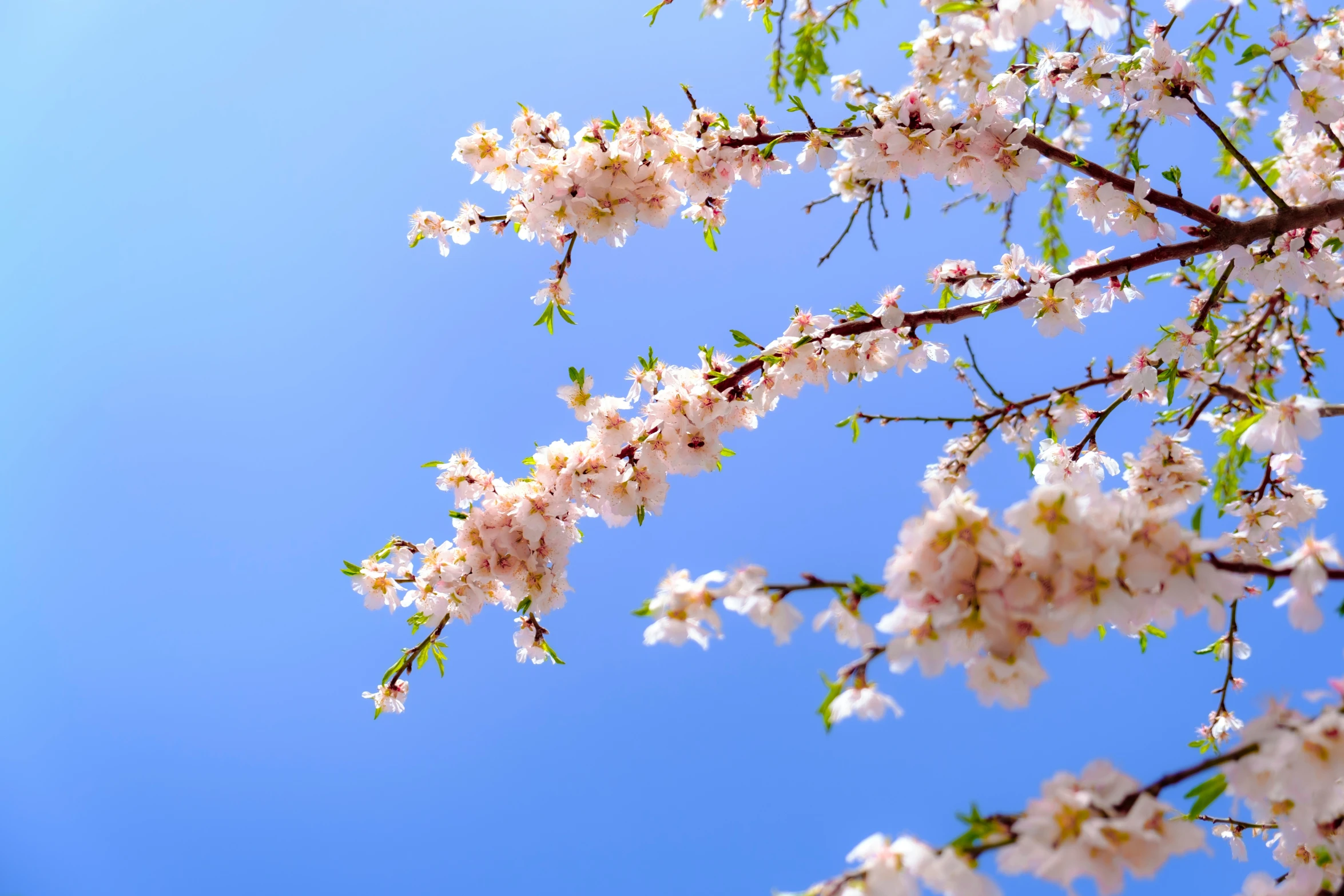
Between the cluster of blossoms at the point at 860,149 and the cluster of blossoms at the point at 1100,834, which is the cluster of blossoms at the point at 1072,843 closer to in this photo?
the cluster of blossoms at the point at 1100,834

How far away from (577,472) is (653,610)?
141 cm

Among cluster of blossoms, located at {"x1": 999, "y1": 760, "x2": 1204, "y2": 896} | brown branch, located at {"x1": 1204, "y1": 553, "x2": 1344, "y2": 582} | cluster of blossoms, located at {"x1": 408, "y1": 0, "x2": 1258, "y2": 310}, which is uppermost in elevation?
cluster of blossoms, located at {"x1": 408, "y1": 0, "x2": 1258, "y2": 310}

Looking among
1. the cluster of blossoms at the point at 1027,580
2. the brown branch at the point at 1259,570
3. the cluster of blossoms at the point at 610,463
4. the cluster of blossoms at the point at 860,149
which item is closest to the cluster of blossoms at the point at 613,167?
the cluster of blossoms at the point at 860,149

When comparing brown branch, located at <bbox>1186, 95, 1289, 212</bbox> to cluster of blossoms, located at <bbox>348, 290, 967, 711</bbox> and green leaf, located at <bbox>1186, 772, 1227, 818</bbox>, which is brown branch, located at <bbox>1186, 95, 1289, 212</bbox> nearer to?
cluster of blossoms, located at <bbox>348, 290, 967, 711</bbox>

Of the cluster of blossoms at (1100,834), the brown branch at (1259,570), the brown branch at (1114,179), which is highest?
the brown branch at (1114,179)

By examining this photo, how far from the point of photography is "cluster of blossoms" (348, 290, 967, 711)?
9.49ft

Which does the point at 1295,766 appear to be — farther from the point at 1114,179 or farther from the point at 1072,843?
the point at 1114,179

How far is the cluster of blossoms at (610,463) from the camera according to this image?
9.49 feet

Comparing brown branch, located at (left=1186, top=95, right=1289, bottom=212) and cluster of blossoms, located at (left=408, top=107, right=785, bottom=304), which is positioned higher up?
cluster of blossoms, located at (left=408, top=107, right=785, bottom=304)

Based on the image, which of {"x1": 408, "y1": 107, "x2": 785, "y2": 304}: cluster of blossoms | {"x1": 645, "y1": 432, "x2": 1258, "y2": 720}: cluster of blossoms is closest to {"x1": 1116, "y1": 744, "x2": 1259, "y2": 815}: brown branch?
{"x1": 645, "y1": 432, "x2": 1258, "y2": 720}: cluster of blossoms

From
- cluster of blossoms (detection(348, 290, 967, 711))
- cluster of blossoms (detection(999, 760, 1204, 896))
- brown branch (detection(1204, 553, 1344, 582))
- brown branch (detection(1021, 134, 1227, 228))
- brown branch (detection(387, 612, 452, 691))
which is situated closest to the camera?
cluster of blossoms (detection(999, 760, 1204, 896))

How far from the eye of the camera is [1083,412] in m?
2.89

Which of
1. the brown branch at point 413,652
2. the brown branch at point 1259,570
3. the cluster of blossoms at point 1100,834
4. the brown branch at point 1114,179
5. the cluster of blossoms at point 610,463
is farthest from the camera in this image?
the brown branch at point 413,652

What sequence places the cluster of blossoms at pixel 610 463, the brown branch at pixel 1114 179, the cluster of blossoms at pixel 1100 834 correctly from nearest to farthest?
the cluster of blossoms at pixel 1100 834, the brown branch at pixel 1114 179, the cluster of blossoms at pixel 610 463
